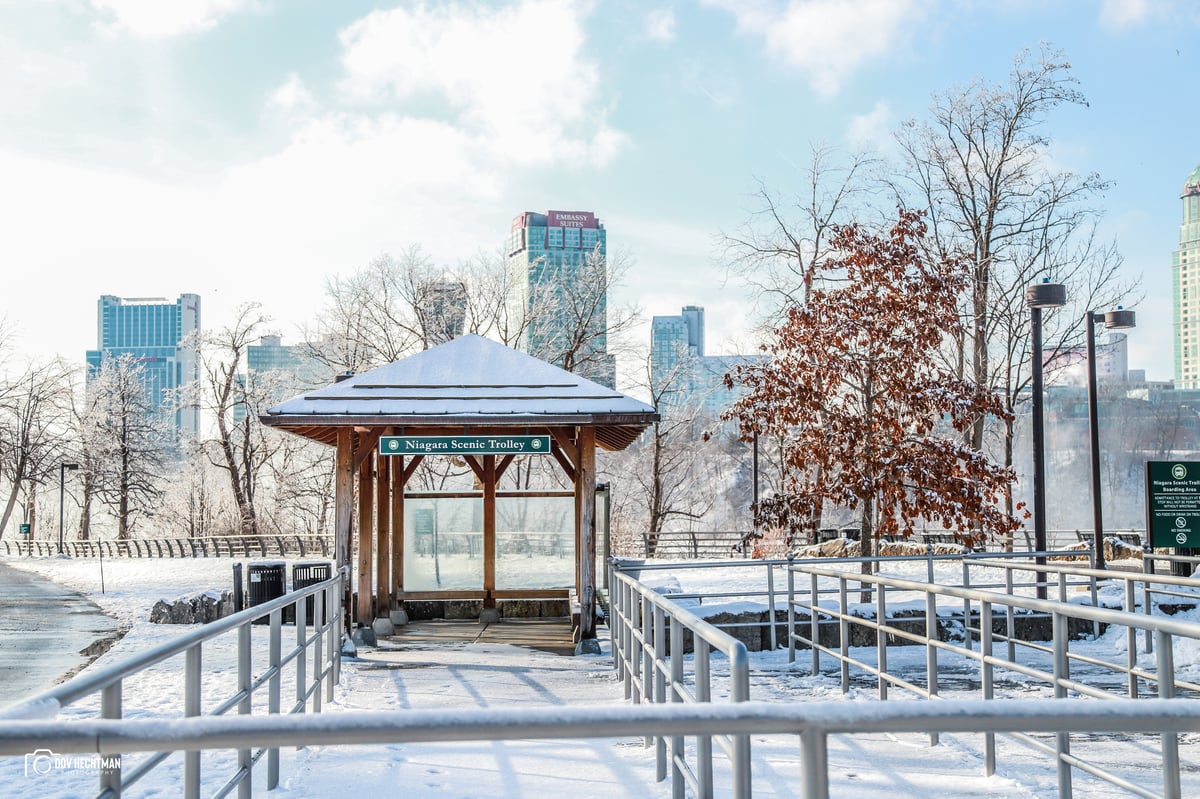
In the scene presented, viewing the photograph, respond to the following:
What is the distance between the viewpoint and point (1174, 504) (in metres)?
17.3

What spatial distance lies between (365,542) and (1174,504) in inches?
473

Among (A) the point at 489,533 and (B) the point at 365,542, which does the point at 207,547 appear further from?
(B) the point at 365,542

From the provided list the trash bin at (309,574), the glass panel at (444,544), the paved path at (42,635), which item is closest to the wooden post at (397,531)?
the glass panel at (444,544)

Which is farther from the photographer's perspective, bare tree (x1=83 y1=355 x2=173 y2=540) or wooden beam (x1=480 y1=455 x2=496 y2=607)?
bare tree (x1=83 y1=355 x2=173 y2=540)

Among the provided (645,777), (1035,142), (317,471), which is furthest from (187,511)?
(645,777)

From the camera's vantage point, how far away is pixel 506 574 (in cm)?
1585

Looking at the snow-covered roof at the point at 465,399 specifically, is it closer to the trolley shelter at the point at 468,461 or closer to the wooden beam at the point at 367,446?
the trolley shelter at the point at 468,461

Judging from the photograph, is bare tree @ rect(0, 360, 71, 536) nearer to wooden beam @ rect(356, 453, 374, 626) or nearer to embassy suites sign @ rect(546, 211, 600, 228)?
wooden beam @ rect(356, 453, 374, 626)

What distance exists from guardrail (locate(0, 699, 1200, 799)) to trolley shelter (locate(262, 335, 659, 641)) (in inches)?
414

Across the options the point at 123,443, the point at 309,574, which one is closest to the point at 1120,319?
the point at 309,574

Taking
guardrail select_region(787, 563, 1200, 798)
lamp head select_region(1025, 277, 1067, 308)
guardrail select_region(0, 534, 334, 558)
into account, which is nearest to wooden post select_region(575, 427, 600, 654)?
guardrail select_region(787, 563, 1200, 798)

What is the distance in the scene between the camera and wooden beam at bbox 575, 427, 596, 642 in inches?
527

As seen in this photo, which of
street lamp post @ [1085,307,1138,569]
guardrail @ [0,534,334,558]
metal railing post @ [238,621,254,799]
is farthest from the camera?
guardrail @ [0,534,334,558]

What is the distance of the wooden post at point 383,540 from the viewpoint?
15.5 m
